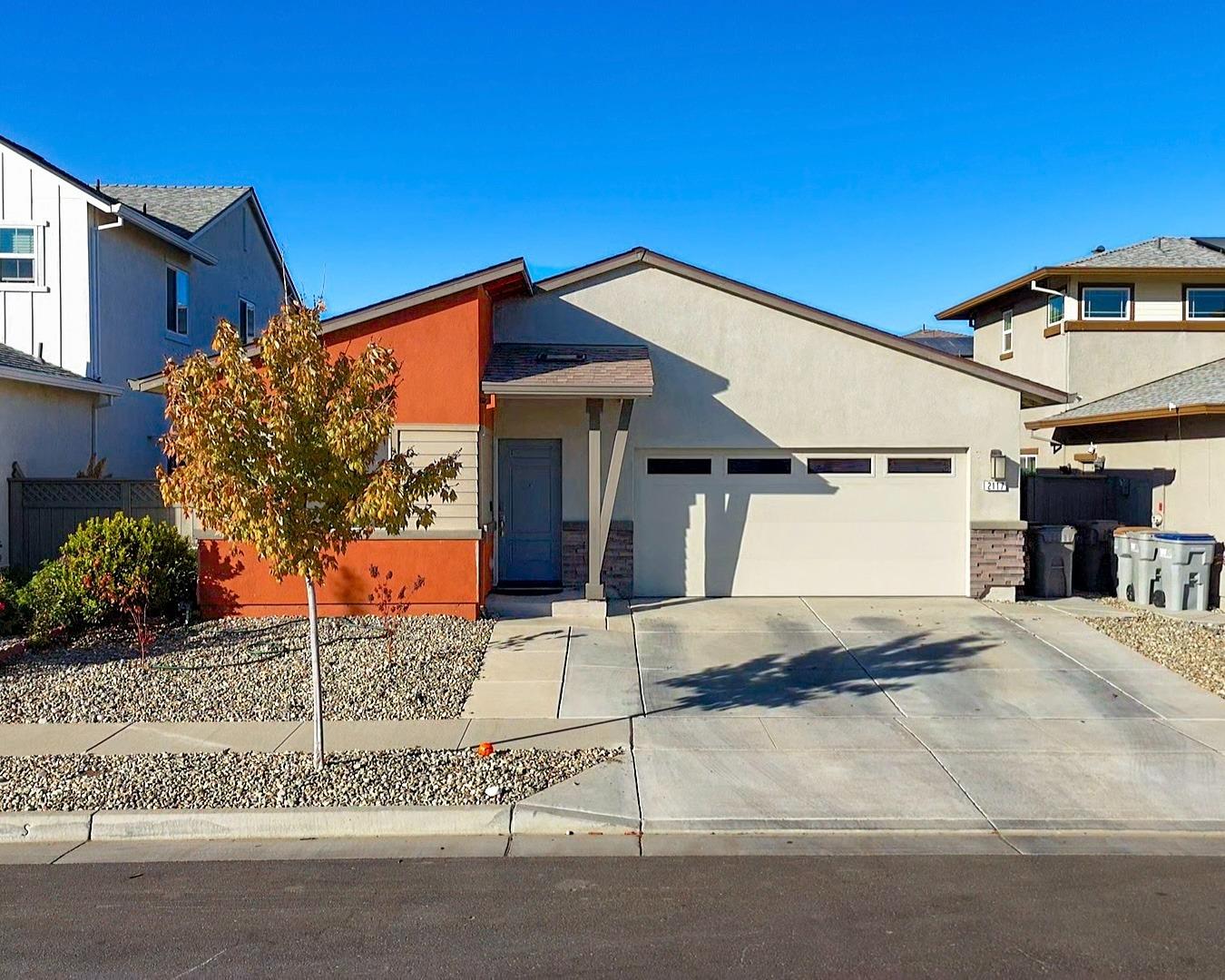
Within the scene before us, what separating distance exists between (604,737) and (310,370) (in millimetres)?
3666

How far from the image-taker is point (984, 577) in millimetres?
12820

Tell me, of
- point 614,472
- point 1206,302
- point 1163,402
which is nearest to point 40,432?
point 614,472

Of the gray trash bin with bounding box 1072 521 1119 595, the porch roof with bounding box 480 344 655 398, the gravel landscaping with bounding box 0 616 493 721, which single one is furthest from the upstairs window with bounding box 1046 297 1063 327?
the gravel landscaping with bounding box 0 616 493 721

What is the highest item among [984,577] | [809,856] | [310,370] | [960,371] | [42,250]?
[42,250]

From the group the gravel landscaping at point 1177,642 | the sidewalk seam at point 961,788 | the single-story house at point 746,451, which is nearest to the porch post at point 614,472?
the single-story house at point 746,451

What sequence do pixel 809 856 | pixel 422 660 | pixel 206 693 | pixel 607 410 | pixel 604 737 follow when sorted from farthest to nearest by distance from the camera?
pixel 607 410 → pixel 422 660 → pixel 206 693 → pixel 604 737 → pixel 809 856

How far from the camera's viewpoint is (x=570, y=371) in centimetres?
1153

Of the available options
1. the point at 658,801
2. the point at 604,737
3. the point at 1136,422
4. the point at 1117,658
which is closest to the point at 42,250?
the point at 604,737

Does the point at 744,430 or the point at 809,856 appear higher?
the point at 744,430

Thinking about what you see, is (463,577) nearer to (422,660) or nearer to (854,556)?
(422,660)

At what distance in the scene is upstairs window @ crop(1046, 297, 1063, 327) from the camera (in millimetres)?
18844

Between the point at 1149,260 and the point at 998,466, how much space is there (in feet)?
32.1

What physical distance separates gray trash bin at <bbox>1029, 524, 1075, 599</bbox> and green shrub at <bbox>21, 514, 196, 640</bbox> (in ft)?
38.8

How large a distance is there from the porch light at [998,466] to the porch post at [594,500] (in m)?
5.69
